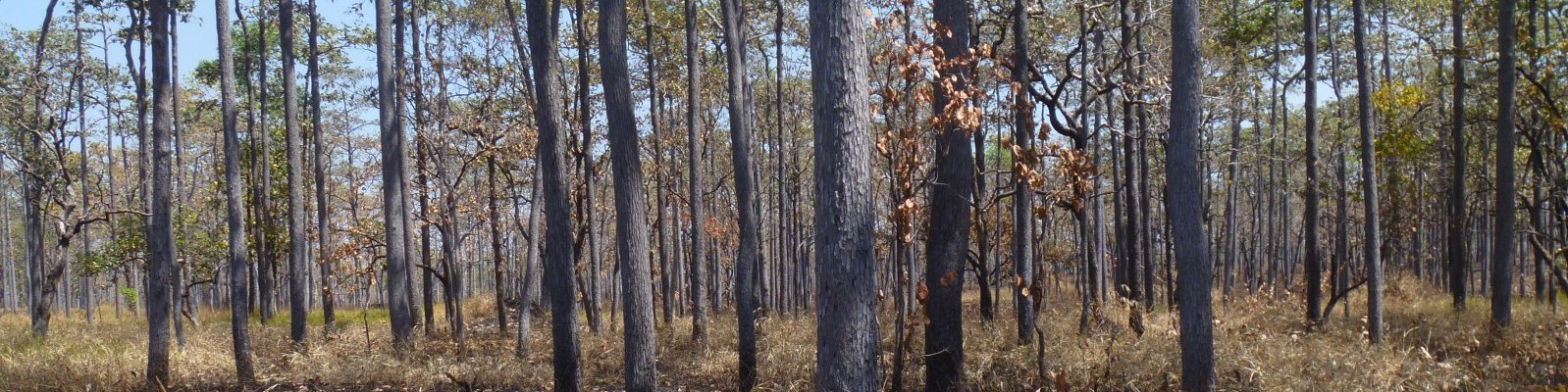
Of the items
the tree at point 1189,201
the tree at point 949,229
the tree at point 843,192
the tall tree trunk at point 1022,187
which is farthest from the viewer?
the tall tree trunk at point 1022,187

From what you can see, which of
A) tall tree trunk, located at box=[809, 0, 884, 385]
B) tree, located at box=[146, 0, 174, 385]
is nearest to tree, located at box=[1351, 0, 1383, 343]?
tall tree trunk, located at box=[809, 0, 884, 385]

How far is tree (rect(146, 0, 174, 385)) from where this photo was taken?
955cm

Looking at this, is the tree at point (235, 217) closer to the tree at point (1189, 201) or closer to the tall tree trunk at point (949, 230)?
the tall tree trunk at point (949, 230)

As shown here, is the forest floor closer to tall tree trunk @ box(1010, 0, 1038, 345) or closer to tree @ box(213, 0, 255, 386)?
tree @ box(213, 0, 255, 386)

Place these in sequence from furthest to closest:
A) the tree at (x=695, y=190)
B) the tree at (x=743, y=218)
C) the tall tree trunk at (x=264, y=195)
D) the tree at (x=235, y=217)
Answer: the tall tree trunk at (x=264, y=195) < the tree at (x=695, y=190) < the tree at (x=235, y=217) < the tree at (x=743, y=218)

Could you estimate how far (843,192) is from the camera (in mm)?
5383

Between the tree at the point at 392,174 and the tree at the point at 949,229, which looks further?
the tree at the point at 392,174

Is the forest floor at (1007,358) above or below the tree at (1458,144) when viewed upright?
below

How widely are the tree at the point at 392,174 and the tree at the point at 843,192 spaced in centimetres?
856

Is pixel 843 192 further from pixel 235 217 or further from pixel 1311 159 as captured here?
pixel 235 217

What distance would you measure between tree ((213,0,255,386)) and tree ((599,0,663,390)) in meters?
5.25

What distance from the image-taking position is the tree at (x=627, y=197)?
8305 mm

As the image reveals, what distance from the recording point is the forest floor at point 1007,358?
8297mm

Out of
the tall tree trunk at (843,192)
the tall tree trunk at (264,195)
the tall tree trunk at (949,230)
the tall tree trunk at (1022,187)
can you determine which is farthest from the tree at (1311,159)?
the tall tree trunk at (264,195)
